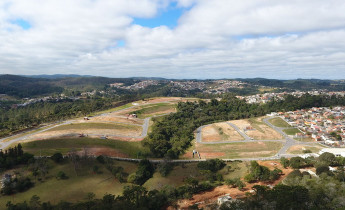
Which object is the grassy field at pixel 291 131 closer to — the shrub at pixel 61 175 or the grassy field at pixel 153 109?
the grassy field at pixel 153 109

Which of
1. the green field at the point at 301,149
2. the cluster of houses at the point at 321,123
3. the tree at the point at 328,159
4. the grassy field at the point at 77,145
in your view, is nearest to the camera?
the tree at the point at 328,159

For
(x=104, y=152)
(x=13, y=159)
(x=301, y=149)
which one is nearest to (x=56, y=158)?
(x=13, y=159)

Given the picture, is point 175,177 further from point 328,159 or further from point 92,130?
point 92,130

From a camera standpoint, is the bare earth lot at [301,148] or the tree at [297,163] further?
the bare earth lot at [301,148]

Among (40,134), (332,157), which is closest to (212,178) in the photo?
(332,157)

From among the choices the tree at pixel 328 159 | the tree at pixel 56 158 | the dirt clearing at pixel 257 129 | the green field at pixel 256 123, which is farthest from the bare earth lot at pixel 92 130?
the tree at pixel 328 159

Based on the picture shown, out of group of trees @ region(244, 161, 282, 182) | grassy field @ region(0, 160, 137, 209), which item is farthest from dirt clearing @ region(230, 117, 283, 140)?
grassy field @ region(0, 160, 137, 209)
